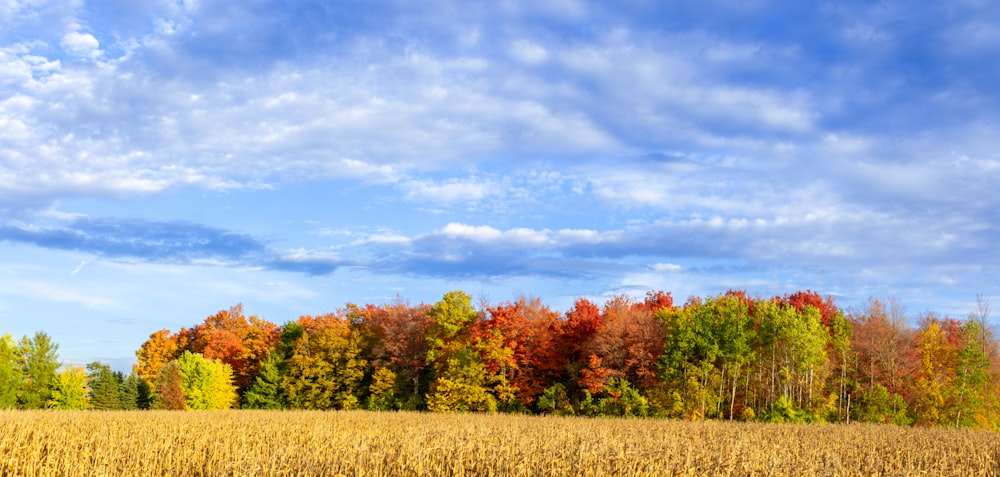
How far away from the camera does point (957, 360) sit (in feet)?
188

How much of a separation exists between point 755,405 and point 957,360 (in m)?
16.1

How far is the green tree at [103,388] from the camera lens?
6712cm

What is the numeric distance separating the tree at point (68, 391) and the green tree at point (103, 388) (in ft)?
2.67

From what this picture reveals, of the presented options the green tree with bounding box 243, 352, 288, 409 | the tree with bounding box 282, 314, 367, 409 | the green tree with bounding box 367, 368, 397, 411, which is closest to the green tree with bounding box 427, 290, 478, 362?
the green tree with bounding box 367, 368, 397, 411

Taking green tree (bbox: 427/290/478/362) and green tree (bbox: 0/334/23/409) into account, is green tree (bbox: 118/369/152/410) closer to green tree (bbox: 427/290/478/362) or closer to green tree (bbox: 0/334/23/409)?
green tree (bbox: 0/334/23/409)

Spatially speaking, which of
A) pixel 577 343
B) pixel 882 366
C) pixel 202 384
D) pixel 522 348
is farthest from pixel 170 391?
pixel 882 366

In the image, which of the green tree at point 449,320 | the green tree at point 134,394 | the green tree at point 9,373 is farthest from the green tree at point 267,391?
the green tree at point 9,373

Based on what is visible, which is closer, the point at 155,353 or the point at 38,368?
the point at 38,368

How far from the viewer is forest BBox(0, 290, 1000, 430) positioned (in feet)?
173

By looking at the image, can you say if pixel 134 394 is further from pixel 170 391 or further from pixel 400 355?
pixel 400 355

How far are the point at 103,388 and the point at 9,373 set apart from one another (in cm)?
825

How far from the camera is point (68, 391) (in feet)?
221

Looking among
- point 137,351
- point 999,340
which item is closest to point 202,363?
point 137,351

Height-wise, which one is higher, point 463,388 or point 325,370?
point 325,370
